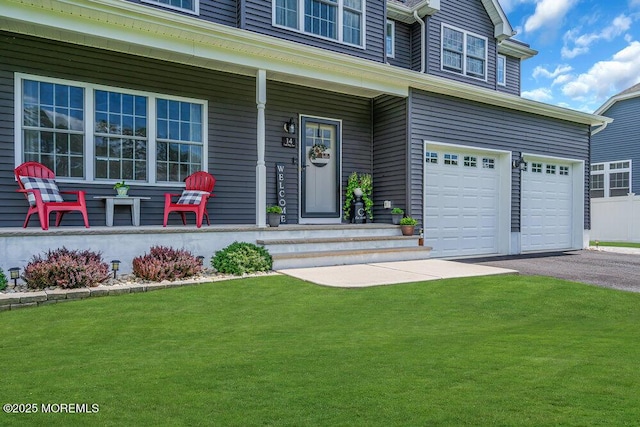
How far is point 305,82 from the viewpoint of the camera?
329 inches

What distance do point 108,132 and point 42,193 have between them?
160 centimetres

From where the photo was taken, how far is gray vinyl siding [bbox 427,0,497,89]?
11.4m

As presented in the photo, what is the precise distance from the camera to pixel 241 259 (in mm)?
6434

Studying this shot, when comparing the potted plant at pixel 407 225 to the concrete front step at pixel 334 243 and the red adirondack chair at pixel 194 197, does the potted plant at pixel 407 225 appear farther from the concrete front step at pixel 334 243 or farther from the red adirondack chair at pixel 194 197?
the red adirondack chair at pixel 194 197

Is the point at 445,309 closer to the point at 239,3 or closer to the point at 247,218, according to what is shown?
the point at 247,218

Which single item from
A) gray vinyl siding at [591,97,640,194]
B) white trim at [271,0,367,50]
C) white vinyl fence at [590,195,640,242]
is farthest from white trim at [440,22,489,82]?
gray vinyl siding at [591,97,640,194]

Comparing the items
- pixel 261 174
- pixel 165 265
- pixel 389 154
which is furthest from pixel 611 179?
pixel 165 265

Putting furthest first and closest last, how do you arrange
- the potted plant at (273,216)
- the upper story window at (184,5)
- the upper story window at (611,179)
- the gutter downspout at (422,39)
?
the upper story window at (611,179) → the gutter downspout at (422,39) → the upper story window at (184,5) → the potted plant at (273,216)

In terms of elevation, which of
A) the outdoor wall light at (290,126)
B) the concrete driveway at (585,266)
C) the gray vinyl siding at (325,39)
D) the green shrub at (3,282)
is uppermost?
the gray vinyl siding at (325,39)

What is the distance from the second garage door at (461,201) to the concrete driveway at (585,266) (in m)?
0.65

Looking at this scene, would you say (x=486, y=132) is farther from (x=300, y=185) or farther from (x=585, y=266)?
(x=300, y=185)

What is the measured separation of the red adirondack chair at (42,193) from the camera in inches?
234

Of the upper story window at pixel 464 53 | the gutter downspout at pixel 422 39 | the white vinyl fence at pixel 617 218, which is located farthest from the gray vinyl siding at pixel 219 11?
the white vinyl fence at pixel 617 218

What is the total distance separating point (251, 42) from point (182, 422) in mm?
6158
